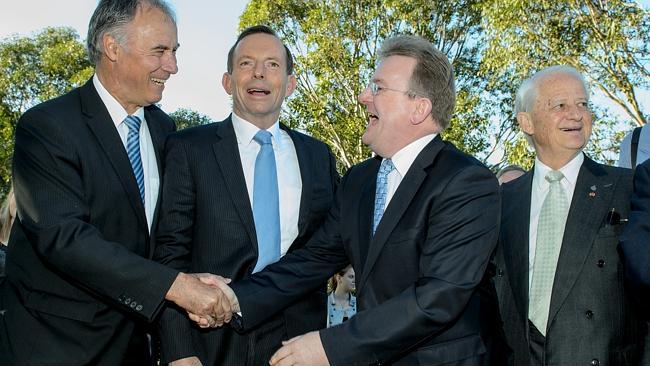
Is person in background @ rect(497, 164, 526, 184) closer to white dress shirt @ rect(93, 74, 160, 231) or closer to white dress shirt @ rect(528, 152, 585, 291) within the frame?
white dress shirt @ rect(528, 152, 585, 291)

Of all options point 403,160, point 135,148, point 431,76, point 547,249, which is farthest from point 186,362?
point 547,249

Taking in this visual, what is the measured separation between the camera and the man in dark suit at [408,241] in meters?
3.07

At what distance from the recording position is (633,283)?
2.72 meters

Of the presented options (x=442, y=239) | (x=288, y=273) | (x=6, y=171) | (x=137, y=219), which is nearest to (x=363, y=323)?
(x=442, y=239)

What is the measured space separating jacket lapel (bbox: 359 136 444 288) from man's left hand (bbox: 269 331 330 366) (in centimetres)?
38

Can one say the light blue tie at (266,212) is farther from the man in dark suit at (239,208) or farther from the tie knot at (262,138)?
the tie knot at (262,138)

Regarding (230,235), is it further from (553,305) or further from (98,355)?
(553,305)

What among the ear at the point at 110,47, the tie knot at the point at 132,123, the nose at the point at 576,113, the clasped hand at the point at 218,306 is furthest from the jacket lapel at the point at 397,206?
the ear at the point at 110,47

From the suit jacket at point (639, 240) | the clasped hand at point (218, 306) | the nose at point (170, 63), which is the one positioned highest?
the nose at point (170, 63)

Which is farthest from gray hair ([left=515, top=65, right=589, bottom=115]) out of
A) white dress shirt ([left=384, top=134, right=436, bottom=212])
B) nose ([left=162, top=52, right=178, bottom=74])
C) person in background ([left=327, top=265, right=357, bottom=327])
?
person in background ([left=327, top=265, right=357, bottom=327])

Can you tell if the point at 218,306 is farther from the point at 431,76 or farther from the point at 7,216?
the point at 7,216

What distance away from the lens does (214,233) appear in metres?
3.84

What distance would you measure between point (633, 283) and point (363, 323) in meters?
1.10

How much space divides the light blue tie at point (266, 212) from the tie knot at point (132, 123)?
68 centimetres
